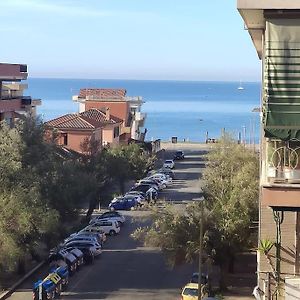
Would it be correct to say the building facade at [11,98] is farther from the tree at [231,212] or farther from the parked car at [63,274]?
the parked car at [63,274]

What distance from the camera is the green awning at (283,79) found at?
21.9ft

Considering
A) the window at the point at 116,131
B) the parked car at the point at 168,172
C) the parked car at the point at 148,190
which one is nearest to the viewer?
the parked car at the point at 148,190

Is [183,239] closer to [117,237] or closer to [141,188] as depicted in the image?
[117,237]

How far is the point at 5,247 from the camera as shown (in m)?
23.8

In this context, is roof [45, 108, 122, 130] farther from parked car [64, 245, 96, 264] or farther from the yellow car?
the yellow car

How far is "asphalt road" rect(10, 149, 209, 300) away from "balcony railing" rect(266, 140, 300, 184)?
19428 mm

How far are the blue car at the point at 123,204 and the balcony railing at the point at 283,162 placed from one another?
40.1 meters

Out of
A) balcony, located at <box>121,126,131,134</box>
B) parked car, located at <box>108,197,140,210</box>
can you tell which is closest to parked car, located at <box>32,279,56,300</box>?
parked car, located at <box>108,197,140,210</box>

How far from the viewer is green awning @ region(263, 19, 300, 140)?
6.69m

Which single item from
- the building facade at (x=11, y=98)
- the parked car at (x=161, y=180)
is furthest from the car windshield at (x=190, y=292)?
the parked car at (x=161, y=180)

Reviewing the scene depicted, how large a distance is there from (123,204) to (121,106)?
31.2m

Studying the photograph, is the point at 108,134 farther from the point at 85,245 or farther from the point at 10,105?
the point at 85,245

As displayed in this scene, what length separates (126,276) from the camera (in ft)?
96.2

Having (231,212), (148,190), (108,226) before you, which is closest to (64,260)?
(231,212)
